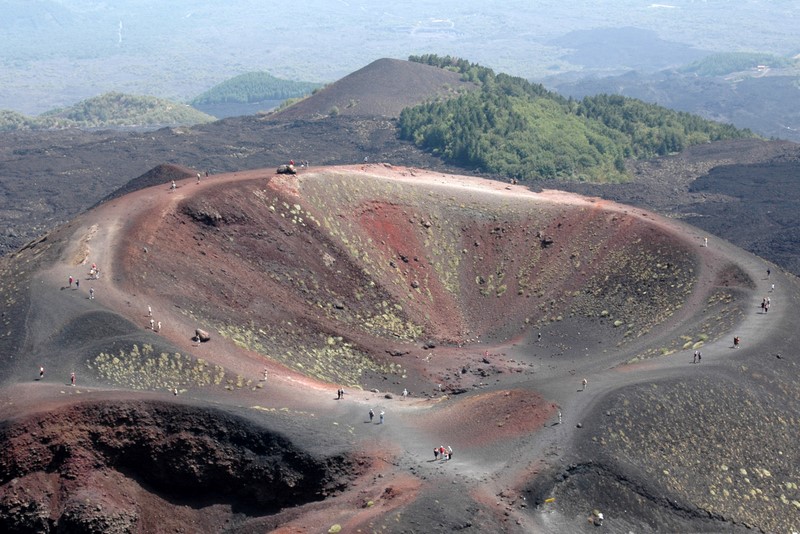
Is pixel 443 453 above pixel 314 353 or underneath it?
above

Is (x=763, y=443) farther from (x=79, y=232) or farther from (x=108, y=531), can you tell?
(x=79, y=232)

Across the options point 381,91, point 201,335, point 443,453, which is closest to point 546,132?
point 381,91

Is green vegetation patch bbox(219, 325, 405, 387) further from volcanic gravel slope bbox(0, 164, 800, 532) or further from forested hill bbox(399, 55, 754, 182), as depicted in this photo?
forested hill bbox(399, 55, 754, 182)

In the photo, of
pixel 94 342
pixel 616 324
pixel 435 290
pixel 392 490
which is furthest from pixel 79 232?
pixel 616 324

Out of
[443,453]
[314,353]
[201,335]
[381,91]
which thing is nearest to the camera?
[443,453]

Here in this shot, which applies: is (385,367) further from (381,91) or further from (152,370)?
(381,91)

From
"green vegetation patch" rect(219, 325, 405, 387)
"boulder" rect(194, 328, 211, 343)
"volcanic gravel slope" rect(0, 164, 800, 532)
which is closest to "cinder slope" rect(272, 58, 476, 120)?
"volcanic gravel slope" rect(0, 164, 800, 532)

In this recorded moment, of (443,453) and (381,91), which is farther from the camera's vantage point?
(381,91)
